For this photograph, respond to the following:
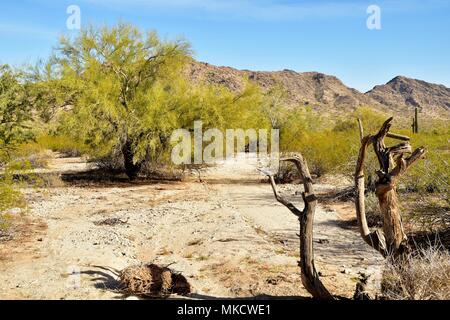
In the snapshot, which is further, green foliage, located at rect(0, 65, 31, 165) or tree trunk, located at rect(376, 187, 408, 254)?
green foliage, located at rect(0, 65, 31, 165)

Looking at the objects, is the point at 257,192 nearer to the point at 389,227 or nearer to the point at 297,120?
the point at 389,227

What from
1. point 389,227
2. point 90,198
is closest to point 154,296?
point 389,227

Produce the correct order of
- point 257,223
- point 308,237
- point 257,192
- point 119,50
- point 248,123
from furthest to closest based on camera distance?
1. point 248,123
2. point 119,50
3. point 257,192
4. point 257,223
5. point 308,237

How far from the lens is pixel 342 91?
11400cm

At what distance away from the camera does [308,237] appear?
6.12m

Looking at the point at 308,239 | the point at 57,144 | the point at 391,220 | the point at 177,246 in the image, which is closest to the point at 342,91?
the point at 57,144

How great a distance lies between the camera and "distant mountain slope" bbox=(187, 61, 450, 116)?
101 meters

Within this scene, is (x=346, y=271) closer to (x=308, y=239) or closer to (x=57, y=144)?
(x=308, y=239)

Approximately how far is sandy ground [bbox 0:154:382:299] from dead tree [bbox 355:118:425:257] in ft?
2.18

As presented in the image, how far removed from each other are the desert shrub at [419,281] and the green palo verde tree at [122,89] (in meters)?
14.0

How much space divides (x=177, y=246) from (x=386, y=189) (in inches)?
208

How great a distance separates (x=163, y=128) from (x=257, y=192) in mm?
4696

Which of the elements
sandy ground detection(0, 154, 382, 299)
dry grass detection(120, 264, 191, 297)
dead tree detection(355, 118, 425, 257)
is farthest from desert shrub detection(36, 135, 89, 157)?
dead tree detection(355, 118, 425, 257)

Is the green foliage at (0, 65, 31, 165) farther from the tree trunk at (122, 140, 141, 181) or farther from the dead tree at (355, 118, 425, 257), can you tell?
the dead tree at (355, 118, 425, 257)
